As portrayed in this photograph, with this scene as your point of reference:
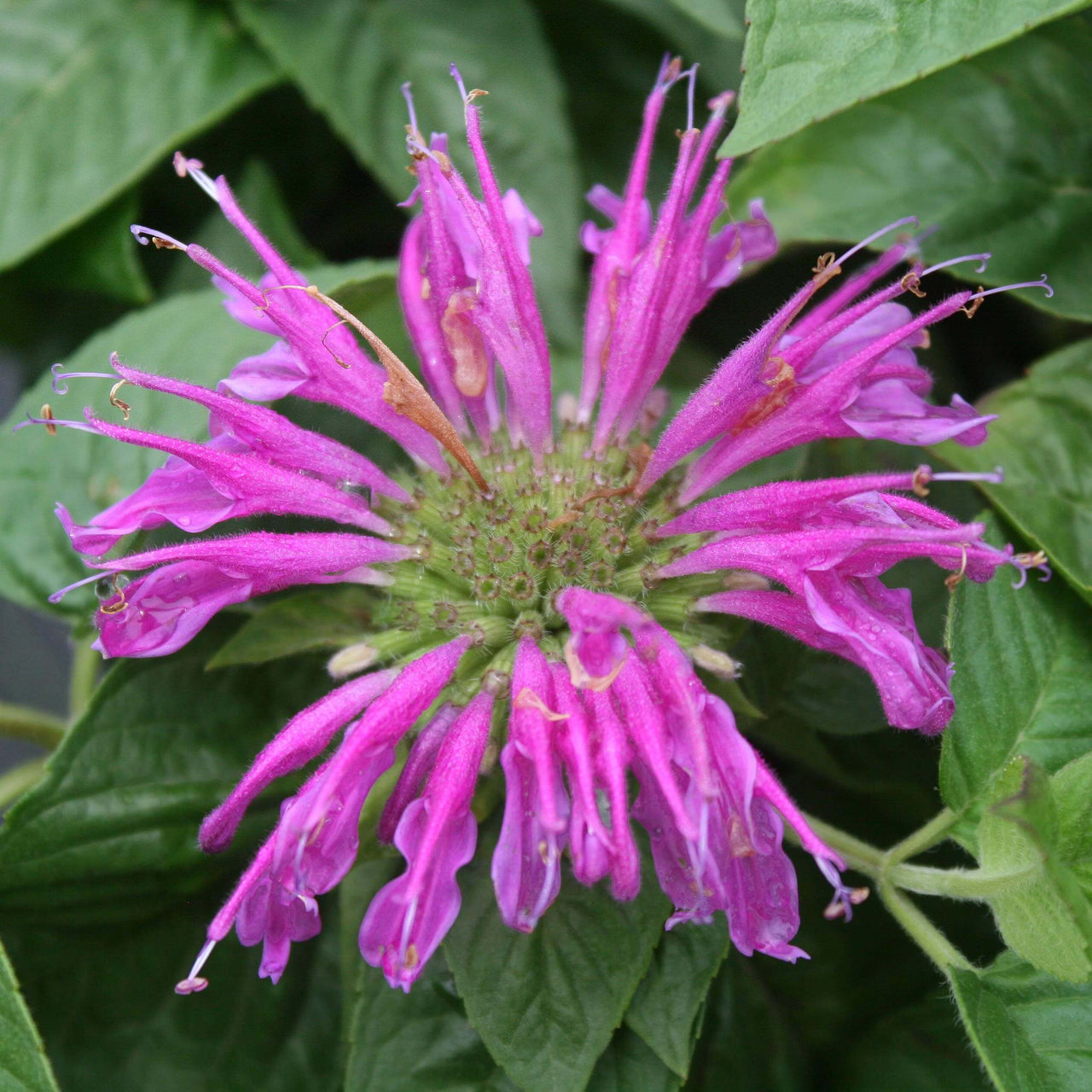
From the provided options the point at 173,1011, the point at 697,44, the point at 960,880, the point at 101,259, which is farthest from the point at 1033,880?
the point at 101,259

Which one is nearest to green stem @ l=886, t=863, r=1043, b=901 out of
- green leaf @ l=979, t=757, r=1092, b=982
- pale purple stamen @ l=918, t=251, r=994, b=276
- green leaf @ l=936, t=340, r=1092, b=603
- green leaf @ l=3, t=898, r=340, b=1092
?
green leaf @ l=979, t=757, r=1092, b=982

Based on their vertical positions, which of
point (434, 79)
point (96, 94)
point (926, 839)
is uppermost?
point (96, 94)

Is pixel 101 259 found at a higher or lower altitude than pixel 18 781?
higher

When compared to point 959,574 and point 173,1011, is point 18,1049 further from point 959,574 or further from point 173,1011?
point 959,574

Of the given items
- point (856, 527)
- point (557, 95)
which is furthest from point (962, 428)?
point (557, 95)

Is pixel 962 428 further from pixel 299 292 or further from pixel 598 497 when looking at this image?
pixel 299 292

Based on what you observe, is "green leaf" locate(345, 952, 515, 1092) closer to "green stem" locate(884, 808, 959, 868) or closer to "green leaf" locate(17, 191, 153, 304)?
"green stem" locate(884, 808, 959, 868)

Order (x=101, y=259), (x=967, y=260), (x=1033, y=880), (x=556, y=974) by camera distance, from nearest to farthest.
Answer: (x=1033, y=880)
(x=556, y=974)
(x=967, y=260)
(x=101, y=259)
